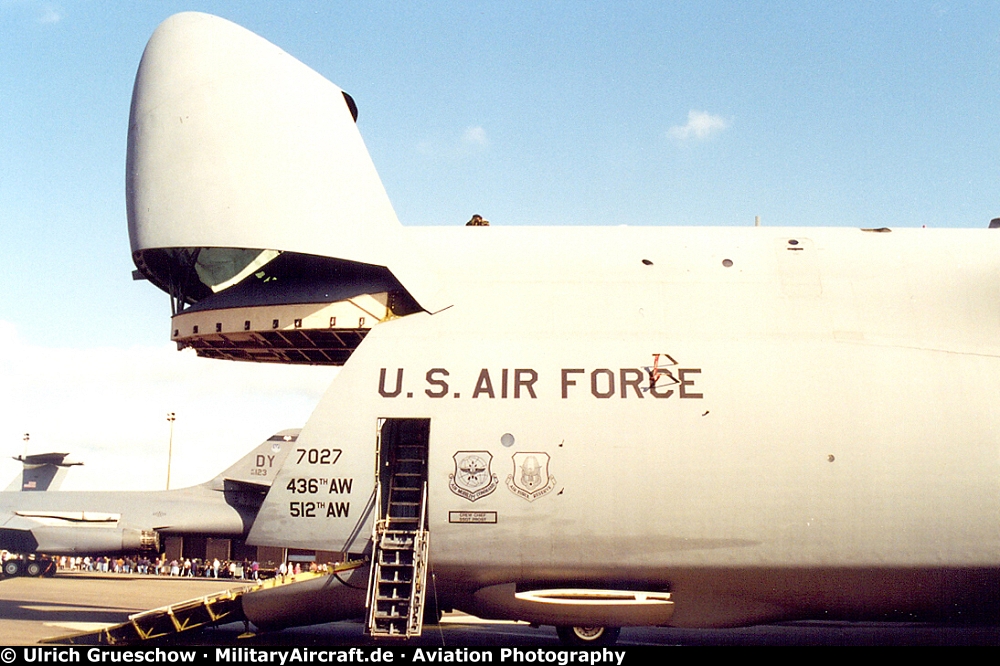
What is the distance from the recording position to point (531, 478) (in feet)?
34.7

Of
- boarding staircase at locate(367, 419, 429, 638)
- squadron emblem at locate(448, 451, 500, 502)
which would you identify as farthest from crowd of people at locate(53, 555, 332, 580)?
squadron emblem at locate(448, 451, 500, 502)

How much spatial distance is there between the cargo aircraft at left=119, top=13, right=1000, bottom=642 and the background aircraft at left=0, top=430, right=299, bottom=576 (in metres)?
15.1

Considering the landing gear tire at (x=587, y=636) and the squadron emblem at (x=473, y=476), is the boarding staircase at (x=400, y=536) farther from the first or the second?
the landing gear tire at (x=587, y=636)

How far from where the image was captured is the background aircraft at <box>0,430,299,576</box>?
27.7 m

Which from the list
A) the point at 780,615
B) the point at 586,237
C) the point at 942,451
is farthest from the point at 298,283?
the point at 942,451

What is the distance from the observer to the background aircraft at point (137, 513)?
27734 mm

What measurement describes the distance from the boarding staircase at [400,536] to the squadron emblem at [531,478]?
1.26 metres

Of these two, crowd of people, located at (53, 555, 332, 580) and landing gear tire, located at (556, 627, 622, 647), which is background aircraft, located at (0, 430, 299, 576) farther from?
landing gear tire, located at (556, 627, 622, 647)

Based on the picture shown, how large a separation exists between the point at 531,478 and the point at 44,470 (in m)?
39.1

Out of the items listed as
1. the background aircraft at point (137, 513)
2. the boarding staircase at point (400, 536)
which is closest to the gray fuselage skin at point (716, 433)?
the boarding staircase at point (400, 536)

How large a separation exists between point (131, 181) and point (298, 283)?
2750 mm

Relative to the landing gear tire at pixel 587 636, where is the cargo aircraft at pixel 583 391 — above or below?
above

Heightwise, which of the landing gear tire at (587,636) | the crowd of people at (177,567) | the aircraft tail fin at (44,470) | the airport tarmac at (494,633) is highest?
the aircraft tail fin at (44,470)

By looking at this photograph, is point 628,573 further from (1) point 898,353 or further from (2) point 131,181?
(2) point 131,181
